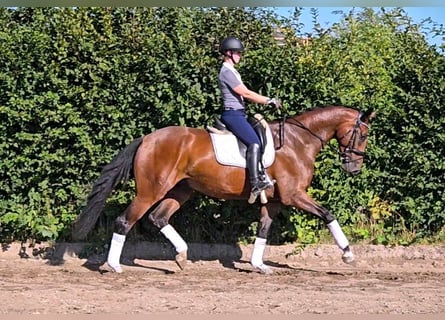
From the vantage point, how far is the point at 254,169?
8609 millimetres

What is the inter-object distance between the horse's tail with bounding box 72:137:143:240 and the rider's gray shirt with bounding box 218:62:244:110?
1.16 metres

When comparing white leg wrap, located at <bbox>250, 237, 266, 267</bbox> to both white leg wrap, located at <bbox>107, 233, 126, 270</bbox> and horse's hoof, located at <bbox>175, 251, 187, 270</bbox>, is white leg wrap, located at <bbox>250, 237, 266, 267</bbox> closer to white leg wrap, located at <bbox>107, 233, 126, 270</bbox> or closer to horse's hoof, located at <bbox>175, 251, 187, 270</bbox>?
horse's hoof, located at <bbox>175, 251, 187, 270</bbox>

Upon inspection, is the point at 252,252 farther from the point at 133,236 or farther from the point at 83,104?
the point at 83,104

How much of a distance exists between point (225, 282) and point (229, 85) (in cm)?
224

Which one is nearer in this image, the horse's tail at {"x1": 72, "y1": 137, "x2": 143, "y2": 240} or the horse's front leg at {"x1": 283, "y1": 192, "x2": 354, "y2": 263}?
the horse's front leg at {"x1": 283, "y1": 192, "x2": 354, "y2": 263}

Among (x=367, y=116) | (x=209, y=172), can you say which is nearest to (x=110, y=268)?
(x=209, y=172)

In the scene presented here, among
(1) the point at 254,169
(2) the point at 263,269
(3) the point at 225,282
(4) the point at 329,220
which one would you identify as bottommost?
(3) the point at 225,282

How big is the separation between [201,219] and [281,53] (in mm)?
2441

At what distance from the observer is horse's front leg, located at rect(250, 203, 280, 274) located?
9.16 metres

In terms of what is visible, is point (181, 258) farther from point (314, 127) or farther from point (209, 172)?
point (314, 127)

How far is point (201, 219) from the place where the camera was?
33.1 feet

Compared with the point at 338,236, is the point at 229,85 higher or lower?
higher

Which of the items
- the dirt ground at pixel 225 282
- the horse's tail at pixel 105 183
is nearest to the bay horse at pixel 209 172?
the horse's tail at pixel 105 183

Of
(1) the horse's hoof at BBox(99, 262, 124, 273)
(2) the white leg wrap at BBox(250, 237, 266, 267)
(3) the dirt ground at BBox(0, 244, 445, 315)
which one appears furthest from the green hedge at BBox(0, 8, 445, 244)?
(1) the horse's hoof at BBox(99, 262, 124, 273)
